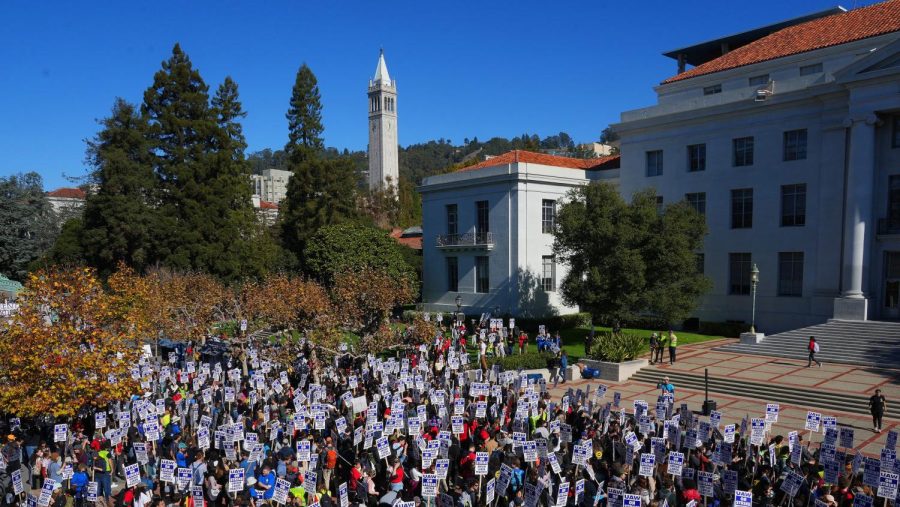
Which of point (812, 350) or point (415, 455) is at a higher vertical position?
point (415, 455)

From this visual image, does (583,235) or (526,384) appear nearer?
(526,384)

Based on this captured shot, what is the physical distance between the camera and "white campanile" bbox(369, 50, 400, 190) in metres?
Answer: 104

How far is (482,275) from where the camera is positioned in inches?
1724

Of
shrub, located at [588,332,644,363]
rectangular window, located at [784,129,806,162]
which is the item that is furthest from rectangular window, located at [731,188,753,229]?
shrub, located at [588,332,644,363]

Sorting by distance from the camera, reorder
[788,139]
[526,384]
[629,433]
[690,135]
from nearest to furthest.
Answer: [629,433] → [526,384] → [788,139] → [690,135]

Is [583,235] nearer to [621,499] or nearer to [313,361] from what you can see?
[313,361]

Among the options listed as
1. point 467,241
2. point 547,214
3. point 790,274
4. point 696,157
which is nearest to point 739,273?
point 790,274

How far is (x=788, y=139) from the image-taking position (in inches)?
1364

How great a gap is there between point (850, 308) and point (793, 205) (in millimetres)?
6561

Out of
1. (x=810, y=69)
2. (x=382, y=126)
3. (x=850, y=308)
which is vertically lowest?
(x=850, y=308)

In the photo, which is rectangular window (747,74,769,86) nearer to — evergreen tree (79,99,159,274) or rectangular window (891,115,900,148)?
rectangular window (891,115,900,148)

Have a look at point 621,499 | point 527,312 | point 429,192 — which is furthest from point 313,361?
point 429,192

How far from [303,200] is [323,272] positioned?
12.0m

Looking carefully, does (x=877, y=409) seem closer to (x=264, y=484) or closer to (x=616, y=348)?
(x=616, y=348)
